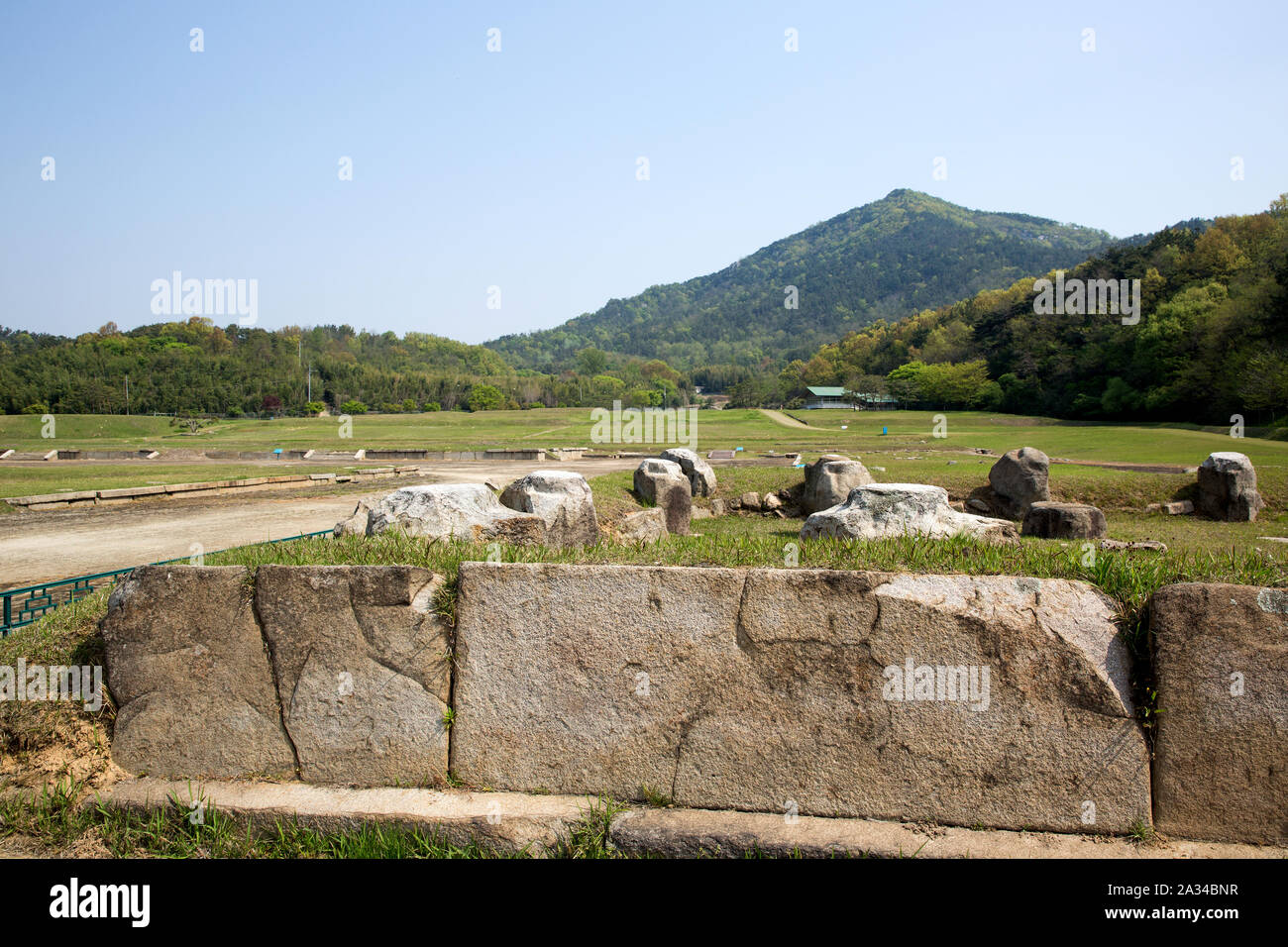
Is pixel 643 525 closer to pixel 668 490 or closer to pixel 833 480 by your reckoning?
pixel 668 490

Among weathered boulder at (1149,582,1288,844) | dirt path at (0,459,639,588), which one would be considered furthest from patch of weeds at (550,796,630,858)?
dirt path at (0,459,639,588)

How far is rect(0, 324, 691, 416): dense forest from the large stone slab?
95.7 meters

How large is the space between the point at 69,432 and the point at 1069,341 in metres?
87.5

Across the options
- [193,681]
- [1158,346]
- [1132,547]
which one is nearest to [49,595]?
[193,681]

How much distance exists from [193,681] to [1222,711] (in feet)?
14.8

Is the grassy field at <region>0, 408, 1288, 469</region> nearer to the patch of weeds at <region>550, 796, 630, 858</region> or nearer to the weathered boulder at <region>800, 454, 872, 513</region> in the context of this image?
the weathered boulder at <region>800, 454, 872, 513</region>

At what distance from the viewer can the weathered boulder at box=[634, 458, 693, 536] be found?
50.8 feet

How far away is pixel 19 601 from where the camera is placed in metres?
9.55

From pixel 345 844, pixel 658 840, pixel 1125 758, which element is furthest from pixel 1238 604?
pixel 345 844

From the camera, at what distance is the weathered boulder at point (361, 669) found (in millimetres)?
3531

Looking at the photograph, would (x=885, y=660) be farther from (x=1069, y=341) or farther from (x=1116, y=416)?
(x=1069, y=341)

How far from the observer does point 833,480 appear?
14781mm

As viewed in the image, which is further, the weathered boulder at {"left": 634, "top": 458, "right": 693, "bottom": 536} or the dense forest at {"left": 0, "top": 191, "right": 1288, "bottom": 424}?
the dense forest at {"left": 0, "top": 191, "right": 1288, "bottom": 424}
